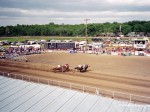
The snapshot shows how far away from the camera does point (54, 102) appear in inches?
500

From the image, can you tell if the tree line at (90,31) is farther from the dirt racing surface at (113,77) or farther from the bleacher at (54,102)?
the bleacher at (54,102)

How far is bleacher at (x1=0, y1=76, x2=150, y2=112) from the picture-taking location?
39.1ft

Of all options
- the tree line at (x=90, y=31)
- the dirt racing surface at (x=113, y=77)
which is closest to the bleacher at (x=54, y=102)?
the dirt racing surface at (x=113, y=77)

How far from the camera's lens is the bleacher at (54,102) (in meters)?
11.9

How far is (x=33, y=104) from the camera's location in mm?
12602

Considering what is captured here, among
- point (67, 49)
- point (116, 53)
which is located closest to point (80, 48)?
point (67, 49)

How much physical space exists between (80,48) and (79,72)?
31736 millimetres

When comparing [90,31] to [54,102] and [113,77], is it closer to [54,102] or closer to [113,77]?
[113,77]

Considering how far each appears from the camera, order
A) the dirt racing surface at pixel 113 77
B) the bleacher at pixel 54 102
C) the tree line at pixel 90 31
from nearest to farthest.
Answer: the bleacher at pixel 54 102 < the dirt racing surface at pixel 113 77 < the tree line at pixel 90 31

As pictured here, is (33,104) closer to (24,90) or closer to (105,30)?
(24,90)

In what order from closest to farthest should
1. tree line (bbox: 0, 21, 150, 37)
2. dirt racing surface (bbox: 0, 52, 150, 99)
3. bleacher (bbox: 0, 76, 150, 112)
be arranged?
bleacher (bbox: 0, 76, 150, 112)
dirt racing surface (bbox: 0, 52, 150, 99)
tree line (bbox: 0, 21, 150, 37)

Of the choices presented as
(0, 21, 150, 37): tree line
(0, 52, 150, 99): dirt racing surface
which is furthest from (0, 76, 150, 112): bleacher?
(0, 21, 150, 37): tree line

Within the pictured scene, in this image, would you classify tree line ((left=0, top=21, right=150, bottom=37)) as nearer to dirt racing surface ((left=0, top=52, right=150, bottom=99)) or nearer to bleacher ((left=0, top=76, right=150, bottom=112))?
dirt racing surface ((left=0, top=52, right=150, bottom=99))

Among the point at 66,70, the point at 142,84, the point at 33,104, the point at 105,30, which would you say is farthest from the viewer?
the point at 105,30
